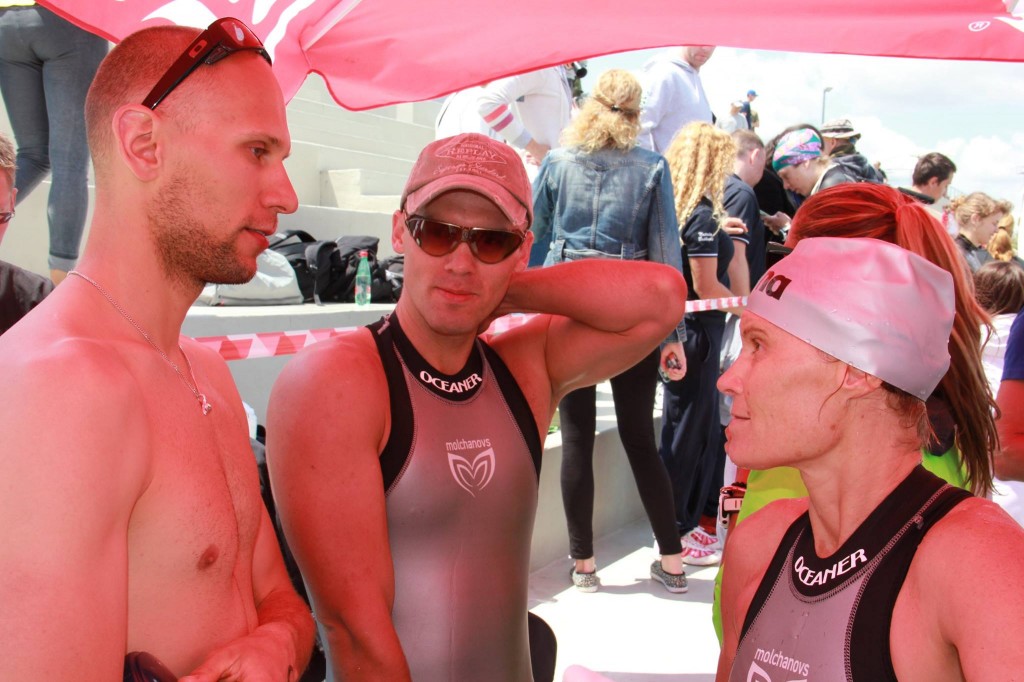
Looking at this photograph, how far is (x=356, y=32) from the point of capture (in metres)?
2.90

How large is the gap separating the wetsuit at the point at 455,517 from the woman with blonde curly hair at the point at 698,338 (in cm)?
304

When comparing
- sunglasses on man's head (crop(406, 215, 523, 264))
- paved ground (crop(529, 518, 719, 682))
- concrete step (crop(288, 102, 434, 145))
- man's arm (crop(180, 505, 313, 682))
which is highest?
concrete step (crop(288, 102, 434, 145))

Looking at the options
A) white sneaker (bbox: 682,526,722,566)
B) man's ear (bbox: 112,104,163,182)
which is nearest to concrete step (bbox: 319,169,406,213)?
white sneaker (bbox: 682,526,722,566)

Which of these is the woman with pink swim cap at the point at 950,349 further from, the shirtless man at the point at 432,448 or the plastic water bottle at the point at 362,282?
the plastic water bottle at the point at 362,282

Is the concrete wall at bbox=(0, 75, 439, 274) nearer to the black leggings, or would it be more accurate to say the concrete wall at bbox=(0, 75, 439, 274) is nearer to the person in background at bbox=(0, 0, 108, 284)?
the person in background at bbox=(0, 0, 108, 284)

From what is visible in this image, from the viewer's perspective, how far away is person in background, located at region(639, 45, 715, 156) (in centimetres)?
623

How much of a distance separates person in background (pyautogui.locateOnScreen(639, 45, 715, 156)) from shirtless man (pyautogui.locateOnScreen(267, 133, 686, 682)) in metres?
4.21

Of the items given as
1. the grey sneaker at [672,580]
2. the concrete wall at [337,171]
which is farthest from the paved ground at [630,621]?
the concrete wall at [337,171]

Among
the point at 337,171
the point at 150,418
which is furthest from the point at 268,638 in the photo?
the point at 337,171

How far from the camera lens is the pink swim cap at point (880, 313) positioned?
5.02 feet

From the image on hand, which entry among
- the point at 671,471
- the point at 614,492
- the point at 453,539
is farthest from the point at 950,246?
the point at 614,492

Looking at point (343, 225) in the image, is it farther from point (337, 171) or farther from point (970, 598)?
point (970, 598)

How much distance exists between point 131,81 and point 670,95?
5356 mm

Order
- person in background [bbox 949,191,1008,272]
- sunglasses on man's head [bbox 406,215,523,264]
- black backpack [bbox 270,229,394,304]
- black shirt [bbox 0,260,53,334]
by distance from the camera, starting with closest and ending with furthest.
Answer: sunglasses on man's head [bbox 406,215,523,264]
black shirt [bbox 0,260,53,334]
black backpack [bbox 270,229,394,304]
person in background [bbox 949,191,1008,272]
